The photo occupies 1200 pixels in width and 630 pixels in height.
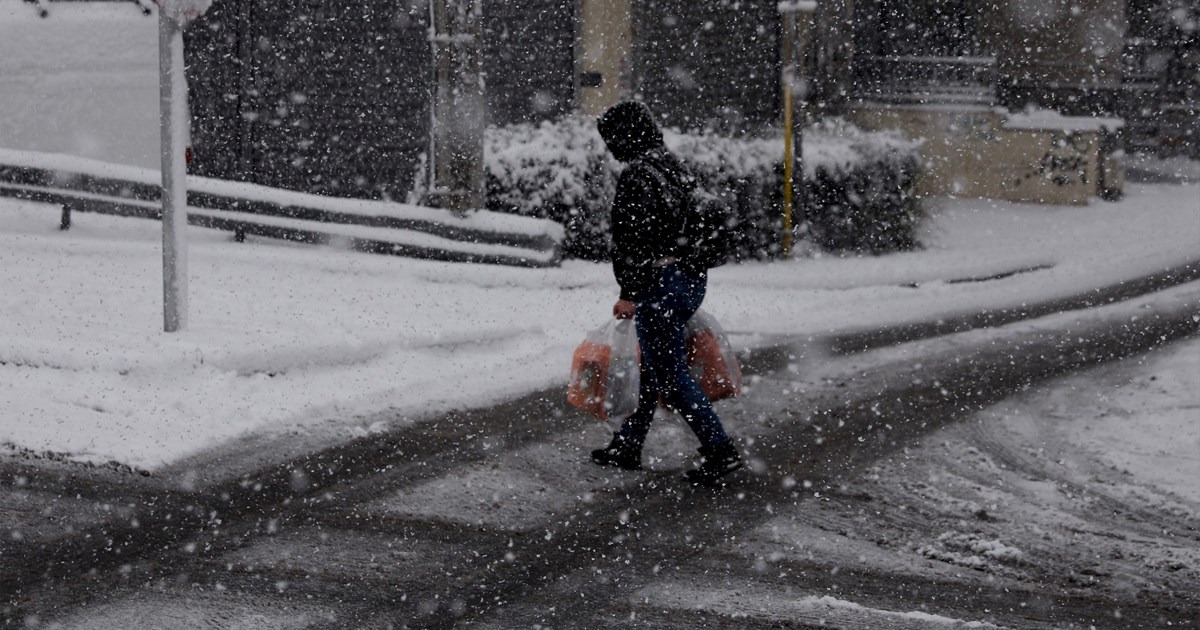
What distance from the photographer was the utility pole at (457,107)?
13133 millimetres

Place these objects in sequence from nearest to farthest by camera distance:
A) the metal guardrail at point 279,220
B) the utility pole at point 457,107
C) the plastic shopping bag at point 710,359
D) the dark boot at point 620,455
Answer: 1. the plastic shopping bag at point 710,359
2. the dark boot at point 620,455
3. the metal guardrail at point 279,220
4. the utility pole at point 457,107

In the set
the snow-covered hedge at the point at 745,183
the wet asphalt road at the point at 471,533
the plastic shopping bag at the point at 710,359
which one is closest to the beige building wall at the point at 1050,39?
the snow-covered hedge at the point at 745,183

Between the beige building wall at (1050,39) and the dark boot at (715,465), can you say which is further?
the beige building wall at (1050,39)

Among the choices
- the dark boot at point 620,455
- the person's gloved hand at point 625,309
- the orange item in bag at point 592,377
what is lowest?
the dark boot at point 620,455

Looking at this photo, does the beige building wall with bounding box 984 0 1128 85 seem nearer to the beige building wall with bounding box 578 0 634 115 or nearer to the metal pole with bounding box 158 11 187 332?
the beige building wall with bounding box 578 0 634 115

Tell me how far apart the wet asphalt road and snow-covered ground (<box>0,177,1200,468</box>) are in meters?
0.58

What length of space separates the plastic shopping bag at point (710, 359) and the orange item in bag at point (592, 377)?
17.1 inches

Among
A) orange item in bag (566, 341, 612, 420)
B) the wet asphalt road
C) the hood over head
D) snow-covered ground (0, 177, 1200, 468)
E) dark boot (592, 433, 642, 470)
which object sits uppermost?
the hood over head

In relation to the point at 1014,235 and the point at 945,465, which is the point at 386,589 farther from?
the point at 1014,235

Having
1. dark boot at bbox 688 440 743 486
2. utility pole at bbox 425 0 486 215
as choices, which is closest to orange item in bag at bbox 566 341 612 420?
dark boot at bbox 688 440 743 486

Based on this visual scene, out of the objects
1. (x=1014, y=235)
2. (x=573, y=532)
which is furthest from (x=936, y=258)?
(x=573, y=532)

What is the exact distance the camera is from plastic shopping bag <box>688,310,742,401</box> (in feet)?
22.4

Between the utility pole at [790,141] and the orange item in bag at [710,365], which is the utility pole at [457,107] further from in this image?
the orange item in bag at [710,365]

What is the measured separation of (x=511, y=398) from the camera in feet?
28.1
